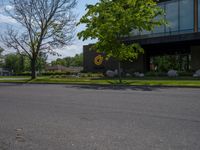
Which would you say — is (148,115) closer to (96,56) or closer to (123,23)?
Answer: (123,23)

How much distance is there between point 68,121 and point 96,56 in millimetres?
37444

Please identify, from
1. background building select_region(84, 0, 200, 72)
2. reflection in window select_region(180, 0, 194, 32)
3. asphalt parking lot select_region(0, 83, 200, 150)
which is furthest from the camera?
reflection in window select_region(180, 0, 194, 32)

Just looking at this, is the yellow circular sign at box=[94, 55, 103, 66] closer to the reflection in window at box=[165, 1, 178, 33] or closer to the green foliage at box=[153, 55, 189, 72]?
the green foliage at box=[153, 55, 189, 72]

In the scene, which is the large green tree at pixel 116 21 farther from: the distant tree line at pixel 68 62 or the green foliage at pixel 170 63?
the distant tree line at pixel 68 62

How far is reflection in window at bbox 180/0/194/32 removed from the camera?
36.2 metres

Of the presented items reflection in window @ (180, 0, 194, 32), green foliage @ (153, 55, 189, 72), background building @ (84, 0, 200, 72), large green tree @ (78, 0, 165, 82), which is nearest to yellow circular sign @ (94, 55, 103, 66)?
background building @ (84, 0, 200, 72)

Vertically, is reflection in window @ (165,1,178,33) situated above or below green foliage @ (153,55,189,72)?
above

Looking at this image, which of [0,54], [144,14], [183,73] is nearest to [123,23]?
[144,14]

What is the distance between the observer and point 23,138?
6969mm

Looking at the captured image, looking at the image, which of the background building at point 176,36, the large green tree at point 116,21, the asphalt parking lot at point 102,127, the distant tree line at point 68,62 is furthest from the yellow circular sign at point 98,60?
the distant tree line at point 68,62

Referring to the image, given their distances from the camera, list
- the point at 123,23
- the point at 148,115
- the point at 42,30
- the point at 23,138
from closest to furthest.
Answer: the point at 23,138, the point at 148,115, the point at 123,23, the point at 42,30

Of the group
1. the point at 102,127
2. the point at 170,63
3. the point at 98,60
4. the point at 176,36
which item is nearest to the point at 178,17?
the point at 176,36

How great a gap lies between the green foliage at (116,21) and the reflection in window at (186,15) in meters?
9.87

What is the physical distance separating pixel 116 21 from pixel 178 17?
1319cm
